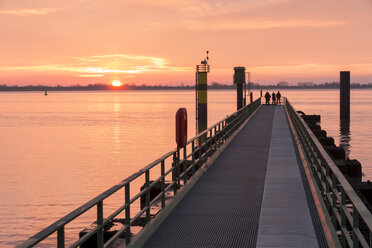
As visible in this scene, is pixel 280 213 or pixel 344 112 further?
pixel 344 112

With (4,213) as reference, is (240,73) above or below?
above

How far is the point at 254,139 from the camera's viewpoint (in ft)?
80.6

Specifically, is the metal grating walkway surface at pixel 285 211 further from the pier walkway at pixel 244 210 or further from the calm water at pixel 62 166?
the calm water at pixel 62 166

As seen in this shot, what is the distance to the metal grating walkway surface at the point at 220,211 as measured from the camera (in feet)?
26.7

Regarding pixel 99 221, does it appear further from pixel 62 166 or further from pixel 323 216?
pixel 62 166

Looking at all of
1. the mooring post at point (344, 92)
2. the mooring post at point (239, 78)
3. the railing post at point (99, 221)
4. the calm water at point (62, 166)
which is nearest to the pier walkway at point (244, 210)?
the railing post at point (99, 221)

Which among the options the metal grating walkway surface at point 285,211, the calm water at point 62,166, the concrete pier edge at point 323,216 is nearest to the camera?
the concrete pier edge at point 323,216

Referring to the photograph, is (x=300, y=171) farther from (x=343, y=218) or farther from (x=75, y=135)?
(x=75, y=135)

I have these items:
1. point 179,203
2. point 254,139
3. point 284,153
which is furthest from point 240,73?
point 179,203

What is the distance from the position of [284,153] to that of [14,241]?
10.3 metres

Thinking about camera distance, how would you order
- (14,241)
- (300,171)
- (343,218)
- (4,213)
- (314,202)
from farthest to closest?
1. (4,213)
2. (14,241)
3. (300,171)
4. (314,202)
5. (343,218)

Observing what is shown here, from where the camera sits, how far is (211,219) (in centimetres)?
945

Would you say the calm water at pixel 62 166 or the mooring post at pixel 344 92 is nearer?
the calm water at pixel 62 166

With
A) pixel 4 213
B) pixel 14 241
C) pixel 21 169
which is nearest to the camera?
pixel 14 241
